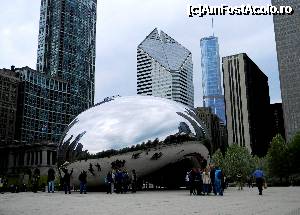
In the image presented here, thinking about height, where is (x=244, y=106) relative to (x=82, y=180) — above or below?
above

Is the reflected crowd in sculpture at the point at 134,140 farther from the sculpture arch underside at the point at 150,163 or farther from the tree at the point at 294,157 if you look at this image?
the tree at the point at 294,157

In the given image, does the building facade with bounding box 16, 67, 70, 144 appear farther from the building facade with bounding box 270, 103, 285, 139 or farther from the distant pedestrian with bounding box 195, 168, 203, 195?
the distant pedestrian with bounding box 195, 168, 203, 195

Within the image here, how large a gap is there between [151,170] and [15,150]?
309 ft

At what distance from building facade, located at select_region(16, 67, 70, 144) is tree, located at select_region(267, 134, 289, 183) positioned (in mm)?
77851

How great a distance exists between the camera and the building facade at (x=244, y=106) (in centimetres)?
14338

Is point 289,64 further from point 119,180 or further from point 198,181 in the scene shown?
point 119,180

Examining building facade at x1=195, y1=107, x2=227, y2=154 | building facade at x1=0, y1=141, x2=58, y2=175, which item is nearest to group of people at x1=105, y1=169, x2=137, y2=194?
building facade at x1=0, y1=141, x2=58, y2=175

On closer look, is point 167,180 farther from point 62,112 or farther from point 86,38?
point 86,38

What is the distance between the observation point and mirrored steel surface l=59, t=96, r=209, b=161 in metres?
19.3

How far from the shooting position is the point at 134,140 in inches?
755

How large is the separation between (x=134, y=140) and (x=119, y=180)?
2179 millimetres

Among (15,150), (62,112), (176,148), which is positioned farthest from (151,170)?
(62,112)

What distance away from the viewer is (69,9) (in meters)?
178

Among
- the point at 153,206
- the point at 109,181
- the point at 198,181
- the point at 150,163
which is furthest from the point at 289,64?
the point at 153,206
